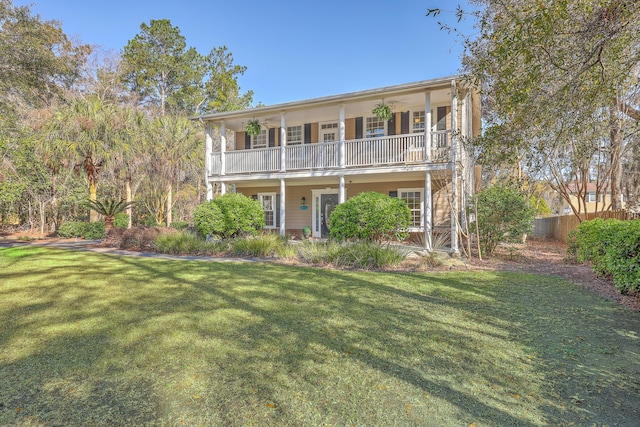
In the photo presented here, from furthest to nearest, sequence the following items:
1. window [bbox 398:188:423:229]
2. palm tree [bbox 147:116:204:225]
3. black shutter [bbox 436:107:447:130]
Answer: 1. palm tree [bbox 147:116:204:225]
2. window [bbox 398:188:423:229]
3. black shutter [bbox 436:107:447:130]

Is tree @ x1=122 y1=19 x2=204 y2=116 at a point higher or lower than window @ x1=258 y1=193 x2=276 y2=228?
higher

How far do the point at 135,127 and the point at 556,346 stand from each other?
18.7 m

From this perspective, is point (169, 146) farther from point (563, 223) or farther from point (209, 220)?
point (563, 223)

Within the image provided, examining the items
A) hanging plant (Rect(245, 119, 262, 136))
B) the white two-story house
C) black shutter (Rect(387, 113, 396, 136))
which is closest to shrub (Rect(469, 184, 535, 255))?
the white two-story house

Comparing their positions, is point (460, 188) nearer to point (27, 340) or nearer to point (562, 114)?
point (562, 114)

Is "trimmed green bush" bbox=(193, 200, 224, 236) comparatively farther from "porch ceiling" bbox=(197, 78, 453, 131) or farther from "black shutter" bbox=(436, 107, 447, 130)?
"black shutter" bbox=(436, 107, 447, 130)

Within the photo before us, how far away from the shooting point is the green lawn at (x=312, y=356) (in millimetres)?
2338

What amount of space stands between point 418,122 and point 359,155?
3.21 metres

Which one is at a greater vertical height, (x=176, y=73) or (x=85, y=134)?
(x=176, y=73)

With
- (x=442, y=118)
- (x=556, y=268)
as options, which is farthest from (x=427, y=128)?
(x=556, y=268)

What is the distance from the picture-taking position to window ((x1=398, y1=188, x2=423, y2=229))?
13773 mm

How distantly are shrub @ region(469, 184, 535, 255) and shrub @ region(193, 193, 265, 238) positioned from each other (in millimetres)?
7805

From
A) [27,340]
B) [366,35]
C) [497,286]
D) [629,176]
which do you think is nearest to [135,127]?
[366,35]

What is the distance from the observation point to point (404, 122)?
13875mm
